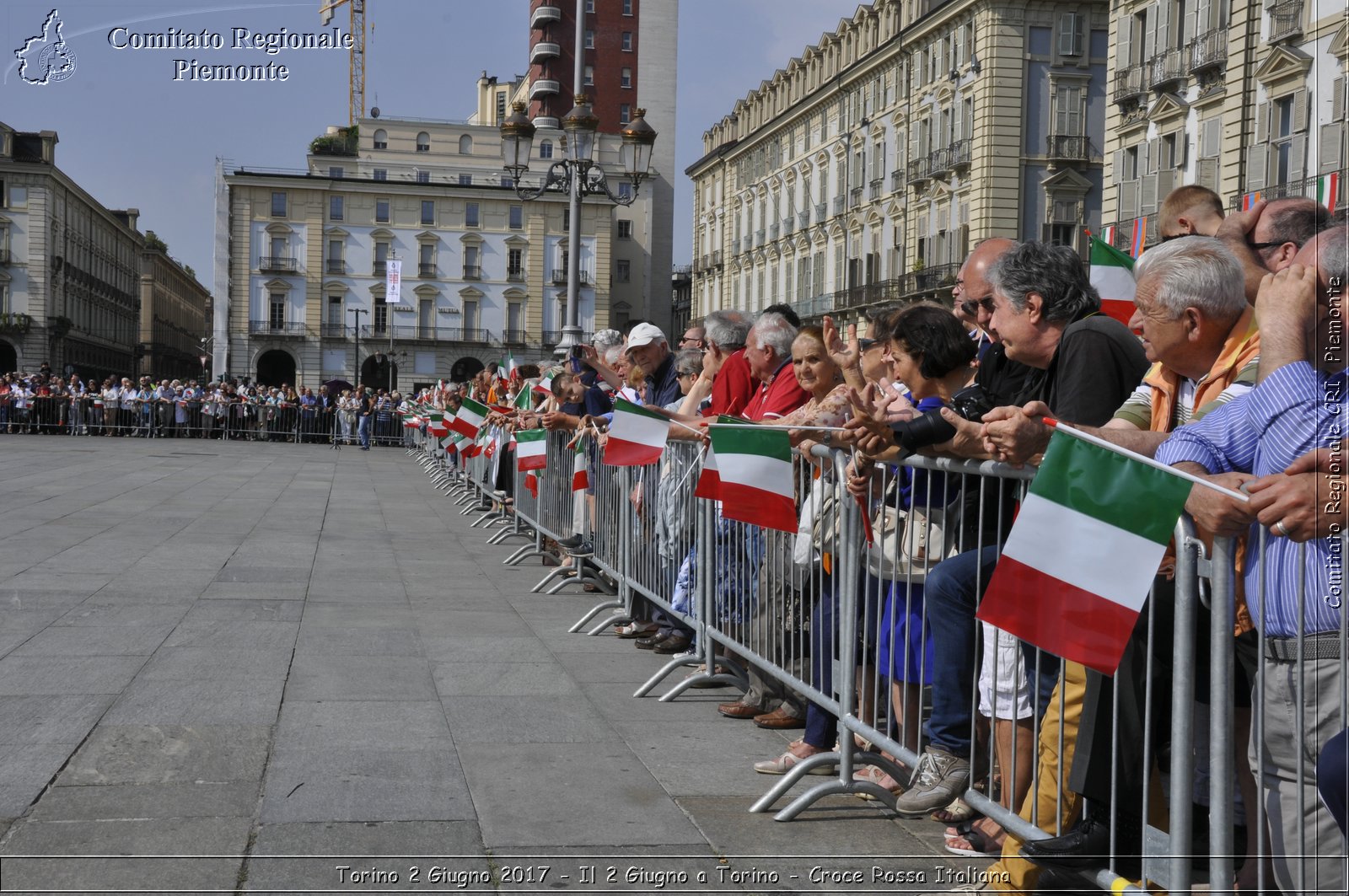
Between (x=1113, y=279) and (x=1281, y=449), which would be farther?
(x=1113, y=279)

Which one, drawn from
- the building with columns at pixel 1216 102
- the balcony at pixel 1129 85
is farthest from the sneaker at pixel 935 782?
the balcony at pixel 1129 85

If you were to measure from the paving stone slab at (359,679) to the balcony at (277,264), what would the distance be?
81738mm

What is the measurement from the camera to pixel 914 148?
52.7 m

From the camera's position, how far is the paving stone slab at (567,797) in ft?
14.4

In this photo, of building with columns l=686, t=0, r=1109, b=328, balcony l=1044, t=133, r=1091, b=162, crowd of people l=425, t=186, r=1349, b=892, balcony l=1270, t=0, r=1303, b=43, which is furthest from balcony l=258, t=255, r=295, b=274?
crowd of people l=425, t=186, r=1349, b=892

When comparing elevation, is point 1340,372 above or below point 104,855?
above

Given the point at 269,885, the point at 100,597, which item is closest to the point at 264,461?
the point at 100,597

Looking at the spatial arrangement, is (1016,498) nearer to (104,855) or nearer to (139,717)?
(104,855)

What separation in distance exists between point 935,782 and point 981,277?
191 cm

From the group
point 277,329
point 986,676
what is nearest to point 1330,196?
point 986,676

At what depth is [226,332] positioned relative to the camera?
8481 cm

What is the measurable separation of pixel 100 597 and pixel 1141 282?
288 inches

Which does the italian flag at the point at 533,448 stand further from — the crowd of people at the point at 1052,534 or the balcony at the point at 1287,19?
the balcony at the point at 1287,19

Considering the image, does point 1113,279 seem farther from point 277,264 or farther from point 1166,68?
point 277,264
